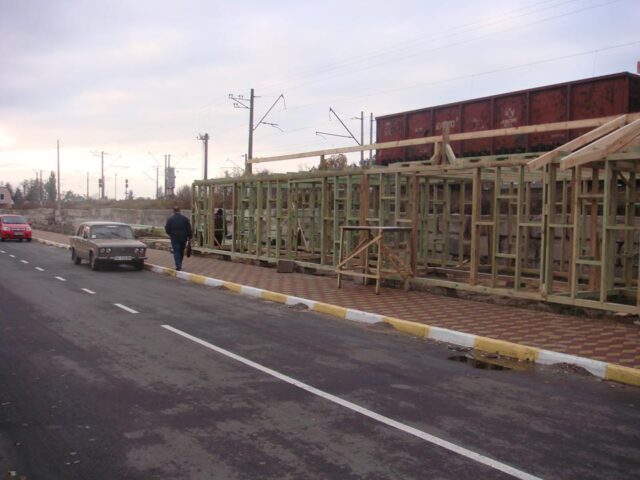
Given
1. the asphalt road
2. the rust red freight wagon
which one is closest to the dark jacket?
the rust red freight wagon

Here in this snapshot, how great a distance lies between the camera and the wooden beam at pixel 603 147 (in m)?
9.21

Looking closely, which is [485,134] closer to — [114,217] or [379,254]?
[379,254]

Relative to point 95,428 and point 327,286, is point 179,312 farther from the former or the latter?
point 95,428

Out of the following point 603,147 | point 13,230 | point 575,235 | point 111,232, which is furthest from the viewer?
point 13,230

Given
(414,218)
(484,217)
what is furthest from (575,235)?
(484,217)

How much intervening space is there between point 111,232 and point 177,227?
2.91m

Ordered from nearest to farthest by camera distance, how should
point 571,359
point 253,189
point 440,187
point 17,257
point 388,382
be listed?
1. point 388,382
2. point 571,359
3. point 440,187
4. point 253,189
5. point 17,257

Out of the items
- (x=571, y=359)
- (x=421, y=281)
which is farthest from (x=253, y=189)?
(x=571, y=359)

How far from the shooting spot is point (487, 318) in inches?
405

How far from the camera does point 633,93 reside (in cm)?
1471

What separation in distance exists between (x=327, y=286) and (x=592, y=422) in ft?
30.7

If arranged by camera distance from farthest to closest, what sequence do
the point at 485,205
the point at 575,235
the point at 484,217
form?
1. the point at 485,205
2. the point at 484,217
3. the point at 575,235

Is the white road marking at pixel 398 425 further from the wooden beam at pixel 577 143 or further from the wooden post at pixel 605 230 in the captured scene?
the wooden beam at pixel 577 143

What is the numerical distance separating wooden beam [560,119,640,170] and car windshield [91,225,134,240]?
14.4 metres
